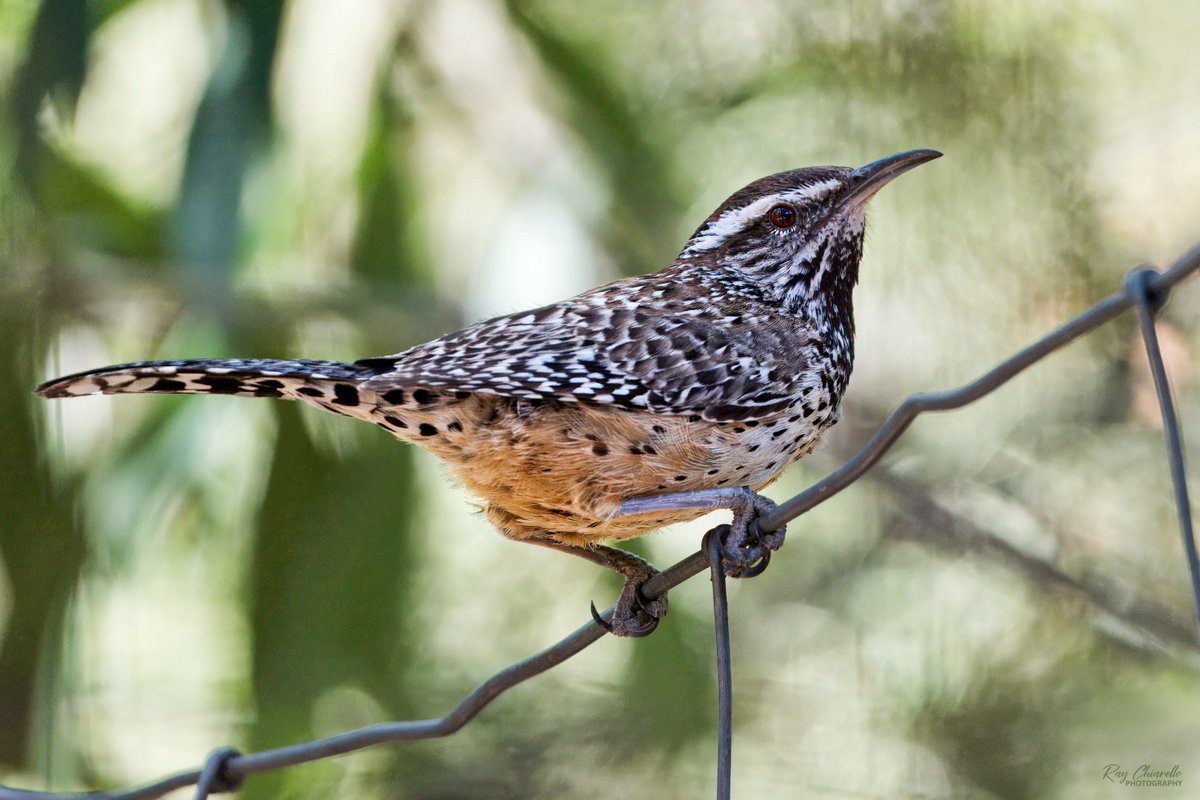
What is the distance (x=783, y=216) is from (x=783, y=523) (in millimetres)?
1170

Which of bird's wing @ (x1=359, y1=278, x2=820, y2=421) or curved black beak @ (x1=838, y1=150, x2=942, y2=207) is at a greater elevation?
curved black beak @ (x1=838, y1=150, x2=942, y2=207)

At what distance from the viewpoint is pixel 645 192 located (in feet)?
18.4

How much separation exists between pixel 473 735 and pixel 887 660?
4.69 feet

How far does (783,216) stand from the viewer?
288cm

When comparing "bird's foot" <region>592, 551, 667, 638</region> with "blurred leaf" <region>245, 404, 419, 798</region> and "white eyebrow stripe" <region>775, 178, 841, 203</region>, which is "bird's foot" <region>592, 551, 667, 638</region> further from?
"blurred leaf" <region>245, 404, 419, 798</region>

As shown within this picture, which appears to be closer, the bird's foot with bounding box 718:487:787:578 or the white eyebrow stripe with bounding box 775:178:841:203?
the bird's foot with bounding box 718:487:787:578

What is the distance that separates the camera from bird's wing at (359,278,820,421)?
2.34 meters

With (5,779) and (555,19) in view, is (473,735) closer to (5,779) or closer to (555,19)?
(5,779)

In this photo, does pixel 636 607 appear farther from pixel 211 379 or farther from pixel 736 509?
pixel 211 379

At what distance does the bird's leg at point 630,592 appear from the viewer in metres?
2.53
